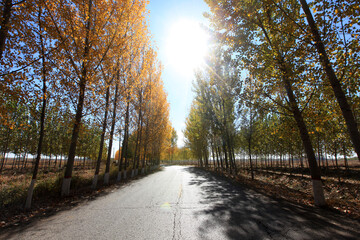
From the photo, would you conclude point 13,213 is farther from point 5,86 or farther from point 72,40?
point 72,40

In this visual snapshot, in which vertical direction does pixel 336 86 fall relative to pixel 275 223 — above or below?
above

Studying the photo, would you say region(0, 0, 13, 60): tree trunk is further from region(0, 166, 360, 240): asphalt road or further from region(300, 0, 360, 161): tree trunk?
region(300, 0, 360, 161): tree trunk

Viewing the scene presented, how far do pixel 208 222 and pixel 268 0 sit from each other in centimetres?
727

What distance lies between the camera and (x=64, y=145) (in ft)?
75.5

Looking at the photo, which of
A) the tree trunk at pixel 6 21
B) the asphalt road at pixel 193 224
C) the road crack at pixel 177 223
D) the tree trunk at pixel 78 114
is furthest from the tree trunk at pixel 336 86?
the tree trunk at pixel 6 21

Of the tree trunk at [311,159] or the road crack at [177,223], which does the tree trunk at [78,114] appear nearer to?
the road crack at [177,223]

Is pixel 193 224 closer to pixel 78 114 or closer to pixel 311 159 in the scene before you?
pixel 311 159

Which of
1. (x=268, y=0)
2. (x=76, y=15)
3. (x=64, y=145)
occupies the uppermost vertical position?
(x=76, y=15)

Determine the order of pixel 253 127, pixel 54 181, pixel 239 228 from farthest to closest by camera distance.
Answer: pixel 253 127 < pixel 54 181 < pixel 239 228

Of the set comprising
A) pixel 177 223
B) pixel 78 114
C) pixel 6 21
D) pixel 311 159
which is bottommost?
pixel 177 223

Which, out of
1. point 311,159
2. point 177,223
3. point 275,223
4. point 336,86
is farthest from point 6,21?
point 311,159

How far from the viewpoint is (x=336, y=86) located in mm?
4480

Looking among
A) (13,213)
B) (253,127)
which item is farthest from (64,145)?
(253,127)

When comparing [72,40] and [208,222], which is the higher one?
[72,40]
